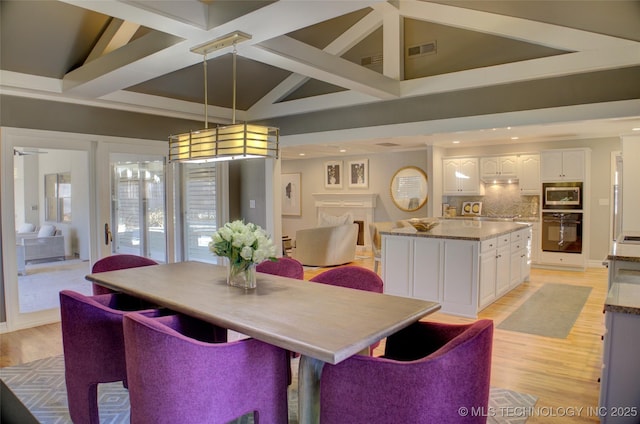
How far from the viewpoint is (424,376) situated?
5.37 ft

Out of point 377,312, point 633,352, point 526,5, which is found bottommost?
point 633,352

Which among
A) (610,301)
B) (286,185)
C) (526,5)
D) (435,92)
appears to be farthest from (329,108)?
(286,185)

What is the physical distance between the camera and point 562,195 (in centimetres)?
748

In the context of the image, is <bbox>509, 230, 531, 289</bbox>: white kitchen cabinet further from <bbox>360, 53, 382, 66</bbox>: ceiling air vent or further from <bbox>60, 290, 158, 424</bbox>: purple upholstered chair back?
<bbox>60, 290, 158, 424</bbox>: purple upholstered chair back

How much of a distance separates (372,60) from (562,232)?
4.94 meters

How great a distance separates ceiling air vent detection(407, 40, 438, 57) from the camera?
4.41 m

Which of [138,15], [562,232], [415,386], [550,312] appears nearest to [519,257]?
[550,312]

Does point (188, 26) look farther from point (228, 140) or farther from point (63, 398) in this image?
point (63, 398)

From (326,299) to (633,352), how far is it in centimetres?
151

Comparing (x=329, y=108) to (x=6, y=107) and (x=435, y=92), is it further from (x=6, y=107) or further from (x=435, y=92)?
(x=6, y=107)

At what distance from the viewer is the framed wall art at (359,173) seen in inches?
390

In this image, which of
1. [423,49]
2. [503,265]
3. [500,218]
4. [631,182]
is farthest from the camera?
[500,218]

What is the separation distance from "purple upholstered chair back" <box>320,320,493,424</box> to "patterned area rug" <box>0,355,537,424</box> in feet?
3.32

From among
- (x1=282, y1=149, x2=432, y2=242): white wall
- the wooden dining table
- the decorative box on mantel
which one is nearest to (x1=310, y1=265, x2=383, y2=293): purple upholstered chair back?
the wooden dining table
